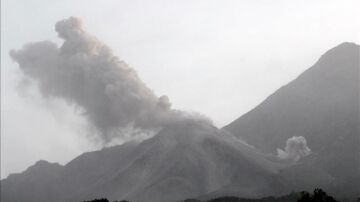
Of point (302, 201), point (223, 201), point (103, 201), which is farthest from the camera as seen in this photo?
point (223, 201)

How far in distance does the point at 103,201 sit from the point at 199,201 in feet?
305

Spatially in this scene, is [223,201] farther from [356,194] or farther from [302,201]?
[302,201]

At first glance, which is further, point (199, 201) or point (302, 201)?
point (199, 201)

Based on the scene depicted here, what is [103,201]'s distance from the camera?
104812mm

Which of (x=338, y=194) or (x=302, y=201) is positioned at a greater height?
(x=338, y=194)

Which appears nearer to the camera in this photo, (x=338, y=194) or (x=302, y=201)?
(x=302, y=201)

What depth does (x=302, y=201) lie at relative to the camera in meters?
72.9

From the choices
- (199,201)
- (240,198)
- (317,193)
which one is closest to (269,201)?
(240,198)

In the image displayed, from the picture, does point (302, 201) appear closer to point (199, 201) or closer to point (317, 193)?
point (317, 193)

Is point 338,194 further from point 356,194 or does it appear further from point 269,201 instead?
point 269,201

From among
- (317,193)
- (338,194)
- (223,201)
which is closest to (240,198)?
(223,201)

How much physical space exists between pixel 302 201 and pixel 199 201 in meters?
124

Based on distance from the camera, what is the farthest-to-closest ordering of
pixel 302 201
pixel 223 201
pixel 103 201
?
1. pixel 223 201
2. pixel 103 201
3. pixel 302 201

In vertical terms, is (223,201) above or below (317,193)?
above
